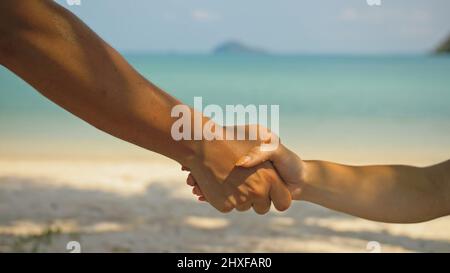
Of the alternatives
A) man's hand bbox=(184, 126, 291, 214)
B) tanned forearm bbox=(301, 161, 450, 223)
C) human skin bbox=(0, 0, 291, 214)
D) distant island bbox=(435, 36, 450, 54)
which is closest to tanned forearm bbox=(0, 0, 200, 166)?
human skin bbox=(0, 0, 291, 214)

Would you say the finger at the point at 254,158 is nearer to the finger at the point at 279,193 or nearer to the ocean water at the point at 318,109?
the finger at the point at 279,193

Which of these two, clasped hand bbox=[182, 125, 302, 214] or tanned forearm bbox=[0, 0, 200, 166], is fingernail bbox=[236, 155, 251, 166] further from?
tanned forearm bbox=[0, 0, 200, 166]

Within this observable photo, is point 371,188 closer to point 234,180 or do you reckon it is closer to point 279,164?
point 279,164

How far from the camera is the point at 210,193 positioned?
7.43 ft

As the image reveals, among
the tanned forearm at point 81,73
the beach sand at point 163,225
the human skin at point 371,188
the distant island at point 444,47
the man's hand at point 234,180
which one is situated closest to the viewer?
the tanned forearm at point 81,73

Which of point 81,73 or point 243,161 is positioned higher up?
point 81,73

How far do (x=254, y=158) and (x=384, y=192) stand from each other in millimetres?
515

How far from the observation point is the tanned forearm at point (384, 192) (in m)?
2.34

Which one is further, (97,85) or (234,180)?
(234,180)

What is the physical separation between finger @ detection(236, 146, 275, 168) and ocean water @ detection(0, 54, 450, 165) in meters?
4.71

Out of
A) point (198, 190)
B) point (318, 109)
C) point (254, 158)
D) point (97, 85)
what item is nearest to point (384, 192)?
point (254, 158)

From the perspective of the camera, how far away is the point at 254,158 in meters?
2.27

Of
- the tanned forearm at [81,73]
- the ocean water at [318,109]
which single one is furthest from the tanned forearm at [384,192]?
the ocean water at [318,109]
